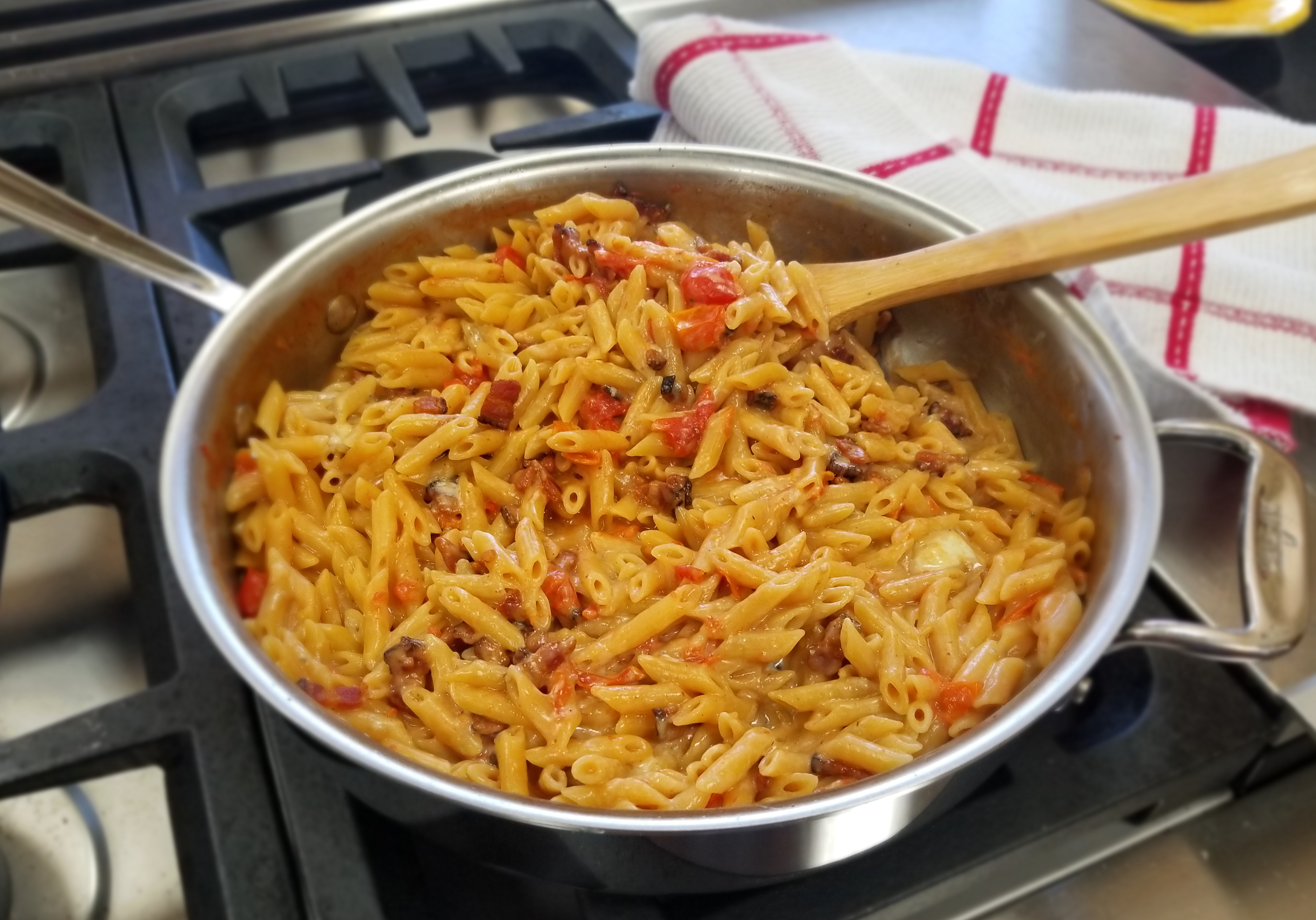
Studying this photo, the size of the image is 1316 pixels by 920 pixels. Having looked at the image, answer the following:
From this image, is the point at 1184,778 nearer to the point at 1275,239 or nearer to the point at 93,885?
the point at 1275,239

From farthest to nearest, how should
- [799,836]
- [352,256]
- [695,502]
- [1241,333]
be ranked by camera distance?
[1241,333] → [352,256] → [695,502] → [799,836]

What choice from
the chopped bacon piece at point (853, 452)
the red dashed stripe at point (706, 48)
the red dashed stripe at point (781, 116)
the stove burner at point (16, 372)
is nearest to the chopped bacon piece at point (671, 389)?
the chopped bacon piece at point (853, 452)

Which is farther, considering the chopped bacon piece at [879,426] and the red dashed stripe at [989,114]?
the red dashed stripe at [989,114]

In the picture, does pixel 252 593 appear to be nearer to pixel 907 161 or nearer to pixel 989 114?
pixel 907 161

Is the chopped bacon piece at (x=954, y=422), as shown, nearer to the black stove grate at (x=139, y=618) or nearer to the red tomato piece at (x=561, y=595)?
the red tomato piece at (x=561, y=595)

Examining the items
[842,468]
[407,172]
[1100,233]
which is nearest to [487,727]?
[842,468]

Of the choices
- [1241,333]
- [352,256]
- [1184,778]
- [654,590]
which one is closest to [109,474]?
[352,256]

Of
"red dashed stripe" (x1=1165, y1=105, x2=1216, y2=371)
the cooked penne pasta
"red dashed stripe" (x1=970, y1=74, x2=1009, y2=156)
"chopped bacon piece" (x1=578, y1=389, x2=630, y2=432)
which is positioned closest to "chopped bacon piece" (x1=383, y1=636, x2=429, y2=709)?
the cooked penne pasta
